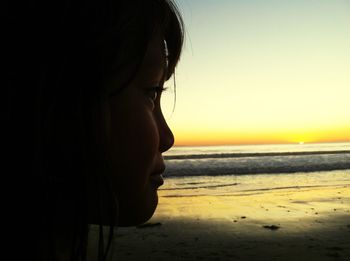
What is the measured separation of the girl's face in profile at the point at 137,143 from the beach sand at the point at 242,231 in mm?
4361

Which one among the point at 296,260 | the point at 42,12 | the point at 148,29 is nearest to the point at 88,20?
the point at 42,12

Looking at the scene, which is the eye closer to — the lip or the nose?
the nose

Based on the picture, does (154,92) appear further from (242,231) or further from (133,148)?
(242,231)

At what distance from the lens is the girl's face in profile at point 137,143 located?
108 cm

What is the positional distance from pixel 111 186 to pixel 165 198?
10593 millimetres

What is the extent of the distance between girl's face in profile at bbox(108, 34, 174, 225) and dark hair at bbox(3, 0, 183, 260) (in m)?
0.08

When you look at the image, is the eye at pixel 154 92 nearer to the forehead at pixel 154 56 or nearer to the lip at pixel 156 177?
the forehead at pixel 154 56

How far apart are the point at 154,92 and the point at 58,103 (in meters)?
0.40

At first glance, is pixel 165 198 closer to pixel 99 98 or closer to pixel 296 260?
pixel 296 260

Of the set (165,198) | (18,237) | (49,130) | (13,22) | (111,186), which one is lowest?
(165,198)

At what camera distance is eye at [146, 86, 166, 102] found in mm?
1215

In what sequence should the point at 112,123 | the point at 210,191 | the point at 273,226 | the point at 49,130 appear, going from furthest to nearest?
1. the point at 210,191
2. the point at 273,226
3. the point at 112,123
4. the point at 49,130

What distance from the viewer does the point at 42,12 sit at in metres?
0.97

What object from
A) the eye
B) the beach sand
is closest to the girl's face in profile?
the eye
